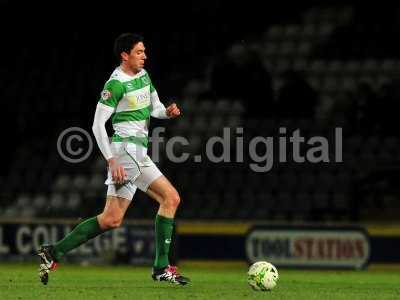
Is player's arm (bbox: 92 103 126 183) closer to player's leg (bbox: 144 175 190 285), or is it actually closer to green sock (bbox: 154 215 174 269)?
player's leg (bbox: 144 175 190 285)

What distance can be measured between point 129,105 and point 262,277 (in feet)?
5.97

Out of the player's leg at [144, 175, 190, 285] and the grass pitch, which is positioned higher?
the player's leg at [144, 175, 190, 285]

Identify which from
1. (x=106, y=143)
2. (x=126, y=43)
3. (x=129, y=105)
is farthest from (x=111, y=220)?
(x=126, y=43)

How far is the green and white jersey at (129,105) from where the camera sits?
9211 millimetres

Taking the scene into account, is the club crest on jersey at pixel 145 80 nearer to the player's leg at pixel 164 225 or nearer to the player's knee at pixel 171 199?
the player's leg at pixel 164 225

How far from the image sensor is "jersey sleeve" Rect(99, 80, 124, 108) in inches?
359

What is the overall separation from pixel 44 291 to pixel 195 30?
11438mm

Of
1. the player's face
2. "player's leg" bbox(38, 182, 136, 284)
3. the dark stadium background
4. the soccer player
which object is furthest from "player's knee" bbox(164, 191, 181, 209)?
the dark stadium background

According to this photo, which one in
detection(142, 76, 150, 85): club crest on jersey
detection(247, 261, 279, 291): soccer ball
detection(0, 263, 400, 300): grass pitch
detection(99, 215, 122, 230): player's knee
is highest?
detection(142, 76, 150, 85): club crest on jersey

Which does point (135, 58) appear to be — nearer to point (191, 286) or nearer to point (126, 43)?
point (126, 43)

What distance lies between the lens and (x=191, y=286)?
9.70 metres

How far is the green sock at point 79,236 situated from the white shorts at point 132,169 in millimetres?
306

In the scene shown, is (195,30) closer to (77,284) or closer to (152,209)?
(152,209)

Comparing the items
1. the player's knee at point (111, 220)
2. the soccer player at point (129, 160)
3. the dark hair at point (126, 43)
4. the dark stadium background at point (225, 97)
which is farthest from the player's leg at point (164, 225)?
the dark stadium background at point (225, 97)
